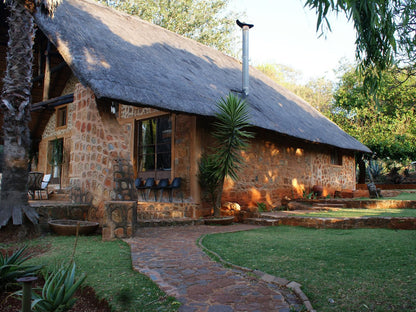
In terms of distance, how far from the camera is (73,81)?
492 inches

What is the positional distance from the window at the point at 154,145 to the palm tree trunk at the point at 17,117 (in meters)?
4.01

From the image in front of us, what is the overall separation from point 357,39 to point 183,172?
5879mm

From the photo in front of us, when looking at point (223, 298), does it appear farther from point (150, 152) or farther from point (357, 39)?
point (150, 152)

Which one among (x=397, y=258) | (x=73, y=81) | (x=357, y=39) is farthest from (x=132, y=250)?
(x=73, y=81)

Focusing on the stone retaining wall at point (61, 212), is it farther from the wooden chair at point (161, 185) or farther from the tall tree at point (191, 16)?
the tall tree at point (191, 16)

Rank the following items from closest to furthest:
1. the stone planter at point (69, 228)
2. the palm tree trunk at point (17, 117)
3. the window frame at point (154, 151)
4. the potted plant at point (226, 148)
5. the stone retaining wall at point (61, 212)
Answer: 1. the palm tree trunk at point (17, 117)
2. the stone planter at point (69, 228)
3. the stone retaining wall at point (61, 212)
4. the potted plant at point (226, 148)
5. the window frame at point (154, 151)

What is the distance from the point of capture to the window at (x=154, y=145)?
371 inches

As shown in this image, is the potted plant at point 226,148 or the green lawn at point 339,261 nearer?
the green lawn at point 339,261

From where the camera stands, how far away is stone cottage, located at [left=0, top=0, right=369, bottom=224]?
689cm

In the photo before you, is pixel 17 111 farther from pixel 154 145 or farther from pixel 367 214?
pixel 367 214

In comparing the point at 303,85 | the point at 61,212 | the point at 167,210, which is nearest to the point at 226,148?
the point at 167,210

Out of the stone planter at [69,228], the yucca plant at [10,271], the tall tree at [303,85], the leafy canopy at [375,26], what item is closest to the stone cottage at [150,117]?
the stone planter at [69,228]

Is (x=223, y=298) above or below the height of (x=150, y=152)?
below

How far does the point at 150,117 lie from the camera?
995 centimetres
